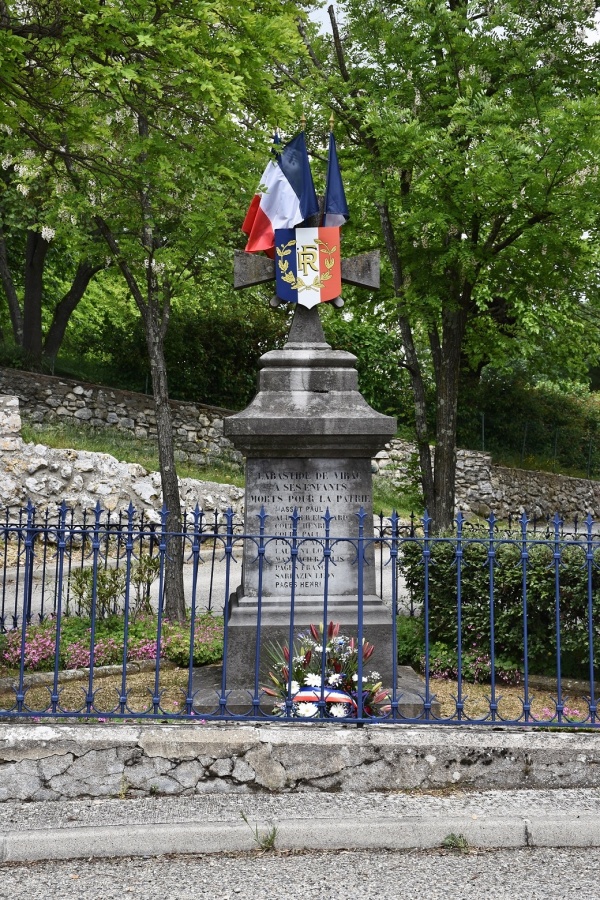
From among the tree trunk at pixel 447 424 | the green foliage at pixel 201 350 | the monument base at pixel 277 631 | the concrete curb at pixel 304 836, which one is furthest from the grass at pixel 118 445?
the concrete curb at pixel 304 836

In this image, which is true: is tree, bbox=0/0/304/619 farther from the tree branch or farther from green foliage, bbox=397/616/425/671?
the tree branch

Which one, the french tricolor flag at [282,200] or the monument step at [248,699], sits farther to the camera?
the french tricolor flag at [282,200]

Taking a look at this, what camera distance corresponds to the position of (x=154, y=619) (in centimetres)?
965

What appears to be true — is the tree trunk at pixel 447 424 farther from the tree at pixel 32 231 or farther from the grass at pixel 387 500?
the grass at pixel 387 500

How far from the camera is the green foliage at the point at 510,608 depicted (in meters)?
6.94

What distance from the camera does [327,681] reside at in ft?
18.8

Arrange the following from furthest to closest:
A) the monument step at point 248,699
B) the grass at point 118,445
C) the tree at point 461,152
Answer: the grass at point 118,445
the tree at point 461,152
the monument step at point 248,699

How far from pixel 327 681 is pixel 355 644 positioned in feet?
2.79

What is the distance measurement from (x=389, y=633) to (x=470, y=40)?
8.15 metres

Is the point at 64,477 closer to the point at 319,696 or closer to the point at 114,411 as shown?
the point at 114,411

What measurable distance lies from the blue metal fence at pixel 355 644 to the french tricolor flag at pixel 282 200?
2614mm

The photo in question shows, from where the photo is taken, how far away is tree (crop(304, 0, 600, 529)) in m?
10.2

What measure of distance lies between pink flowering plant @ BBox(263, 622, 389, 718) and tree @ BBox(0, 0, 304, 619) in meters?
3.67

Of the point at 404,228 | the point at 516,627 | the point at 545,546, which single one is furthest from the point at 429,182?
the point at 516,627
